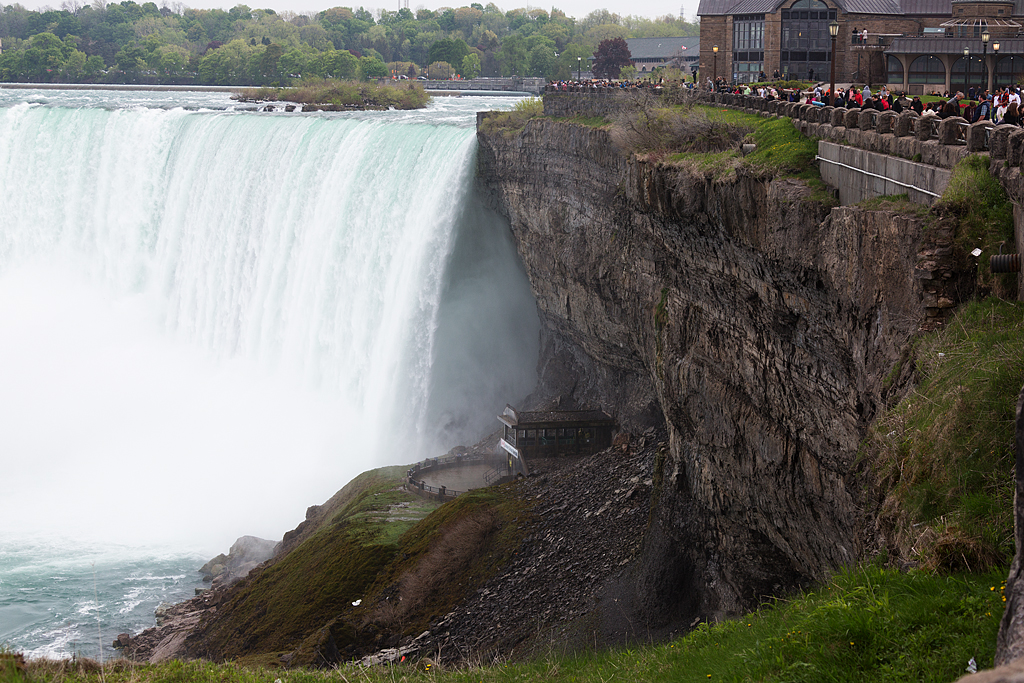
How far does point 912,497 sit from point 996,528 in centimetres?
135

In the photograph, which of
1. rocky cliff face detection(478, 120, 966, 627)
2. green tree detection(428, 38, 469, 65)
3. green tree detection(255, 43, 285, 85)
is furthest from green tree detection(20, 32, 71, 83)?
rocky cliff face detection(478, 120, 966, 627)

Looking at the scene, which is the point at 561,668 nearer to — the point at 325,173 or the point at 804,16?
the point at 325,173

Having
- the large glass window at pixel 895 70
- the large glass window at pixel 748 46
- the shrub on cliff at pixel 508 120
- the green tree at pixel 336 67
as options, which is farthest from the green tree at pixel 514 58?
the large glass window at pixel 895 70

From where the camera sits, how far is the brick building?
118 ft

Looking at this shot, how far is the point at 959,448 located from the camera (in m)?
10.4

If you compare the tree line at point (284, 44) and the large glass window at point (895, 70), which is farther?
the tree line at point (284, 44)

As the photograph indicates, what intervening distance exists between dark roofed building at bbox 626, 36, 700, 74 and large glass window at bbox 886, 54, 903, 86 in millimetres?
61439

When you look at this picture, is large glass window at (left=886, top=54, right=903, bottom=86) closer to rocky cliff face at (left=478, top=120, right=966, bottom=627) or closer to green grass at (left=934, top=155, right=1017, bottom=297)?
rocky cliff face at (left=478, top=120, right=966, bottom=627)

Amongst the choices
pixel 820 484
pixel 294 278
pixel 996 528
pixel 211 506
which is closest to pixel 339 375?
pixel 294 278

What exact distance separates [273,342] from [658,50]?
72.6 metres

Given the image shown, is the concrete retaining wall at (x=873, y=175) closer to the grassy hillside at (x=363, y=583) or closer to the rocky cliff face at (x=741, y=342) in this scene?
the rocky cliff face at (x=741, y=342)

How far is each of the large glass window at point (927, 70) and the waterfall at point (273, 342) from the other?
1720 cm

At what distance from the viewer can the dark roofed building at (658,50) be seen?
101500 mm

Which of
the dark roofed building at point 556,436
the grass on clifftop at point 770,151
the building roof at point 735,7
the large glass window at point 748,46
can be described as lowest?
the dark roofed building at point 556,436
